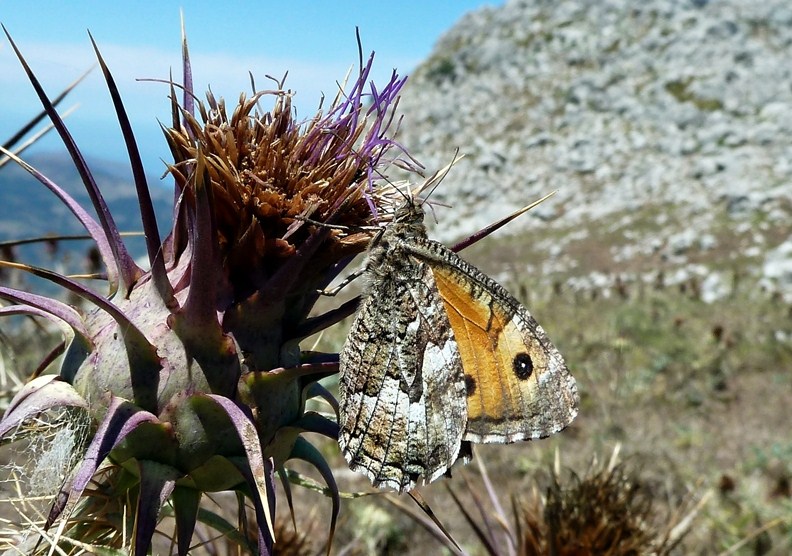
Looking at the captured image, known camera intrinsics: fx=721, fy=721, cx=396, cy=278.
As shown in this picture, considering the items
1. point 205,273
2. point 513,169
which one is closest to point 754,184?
point 513,169

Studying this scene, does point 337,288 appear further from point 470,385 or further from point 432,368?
point 470,385

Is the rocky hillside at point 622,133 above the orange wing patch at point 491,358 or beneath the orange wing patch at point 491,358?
above

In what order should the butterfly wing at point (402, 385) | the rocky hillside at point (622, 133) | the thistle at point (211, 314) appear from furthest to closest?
the rocky hillside at point (622, 133) → the butterfly wing at point (402, 385) → the thistle at point (211, 314)

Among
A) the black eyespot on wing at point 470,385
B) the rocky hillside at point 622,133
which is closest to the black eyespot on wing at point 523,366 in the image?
the black eyespot on wing at point 470,385

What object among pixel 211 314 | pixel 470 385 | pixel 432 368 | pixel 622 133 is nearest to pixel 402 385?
pixel 432 368

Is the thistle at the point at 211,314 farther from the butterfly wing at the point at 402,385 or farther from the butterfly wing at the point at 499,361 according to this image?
the butterfly wing at the point at 499,361

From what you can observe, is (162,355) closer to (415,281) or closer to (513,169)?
(415,281)

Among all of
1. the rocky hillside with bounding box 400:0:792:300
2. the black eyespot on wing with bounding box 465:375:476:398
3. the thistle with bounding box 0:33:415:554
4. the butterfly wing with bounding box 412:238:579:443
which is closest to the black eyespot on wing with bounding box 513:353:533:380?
the butterfly wing with bounding box 412:238:579:443
